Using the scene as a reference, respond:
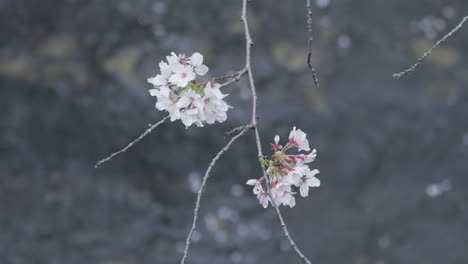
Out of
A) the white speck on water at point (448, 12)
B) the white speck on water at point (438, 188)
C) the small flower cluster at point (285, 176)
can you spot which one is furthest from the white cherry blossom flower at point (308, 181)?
the white speck on water at point (448, 12)

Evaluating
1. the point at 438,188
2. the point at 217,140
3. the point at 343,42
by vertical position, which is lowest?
the point at 438,188

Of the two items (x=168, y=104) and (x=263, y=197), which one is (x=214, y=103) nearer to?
(x=168, y=104)

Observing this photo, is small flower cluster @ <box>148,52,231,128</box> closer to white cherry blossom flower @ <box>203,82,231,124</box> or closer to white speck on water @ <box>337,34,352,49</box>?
white cherry blossom flower @ <box>203,82,231,124</box>

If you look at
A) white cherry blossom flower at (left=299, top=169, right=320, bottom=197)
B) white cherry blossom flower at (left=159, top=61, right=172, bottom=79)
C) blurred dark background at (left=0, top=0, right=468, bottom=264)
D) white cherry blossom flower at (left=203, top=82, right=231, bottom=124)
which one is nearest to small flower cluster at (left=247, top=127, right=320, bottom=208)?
white cherry blossom flower at (left=299, top=169, right=320, bottom=197)

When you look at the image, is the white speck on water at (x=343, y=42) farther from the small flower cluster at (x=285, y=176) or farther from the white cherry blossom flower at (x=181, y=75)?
the white cherry blossom flower at (x=181, y=75)

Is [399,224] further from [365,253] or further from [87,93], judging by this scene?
[87,93]

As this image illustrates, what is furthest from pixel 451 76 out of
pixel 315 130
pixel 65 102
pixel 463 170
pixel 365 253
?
pixel 65 102

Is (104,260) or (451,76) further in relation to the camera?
(451,76)

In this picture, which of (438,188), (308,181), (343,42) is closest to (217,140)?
(343,42)
